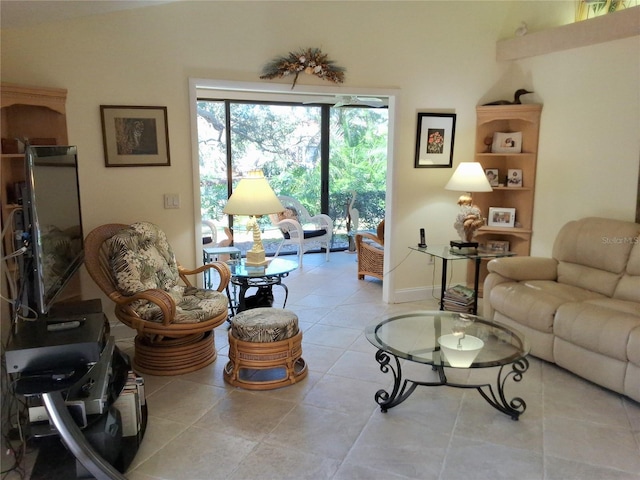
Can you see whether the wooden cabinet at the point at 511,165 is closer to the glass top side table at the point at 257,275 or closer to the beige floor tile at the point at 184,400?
the glass top side table at the point at 257,275

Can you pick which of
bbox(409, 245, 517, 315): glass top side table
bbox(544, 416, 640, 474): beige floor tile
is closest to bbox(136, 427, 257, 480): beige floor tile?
bbox(544, 416, 640, 474): beige floor tile

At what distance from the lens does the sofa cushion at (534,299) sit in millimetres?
3408

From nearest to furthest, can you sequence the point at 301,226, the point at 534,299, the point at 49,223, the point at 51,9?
the point at 49,223 < the point at 51,9 < the point at 534,299 < the point at 301,226

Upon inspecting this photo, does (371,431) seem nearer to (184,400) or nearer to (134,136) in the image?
(184,400)

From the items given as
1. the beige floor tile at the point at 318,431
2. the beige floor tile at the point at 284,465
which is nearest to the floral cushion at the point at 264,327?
the beige floor tile at the point at 318,431

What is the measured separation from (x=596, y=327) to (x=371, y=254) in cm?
286

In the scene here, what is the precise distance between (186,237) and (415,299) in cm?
236

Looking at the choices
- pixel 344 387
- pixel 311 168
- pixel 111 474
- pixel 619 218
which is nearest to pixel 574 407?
Result: pixel 344 387

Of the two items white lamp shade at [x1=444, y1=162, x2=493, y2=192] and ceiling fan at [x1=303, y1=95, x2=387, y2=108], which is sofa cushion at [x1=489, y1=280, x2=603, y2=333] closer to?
white lamp shade at [x1=444, y1=162, x2=493, y2=192]

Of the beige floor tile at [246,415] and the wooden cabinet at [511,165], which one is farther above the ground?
the wooden cabinet at [511,165]

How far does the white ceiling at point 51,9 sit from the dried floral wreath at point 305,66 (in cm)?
93

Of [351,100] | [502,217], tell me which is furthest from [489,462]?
[351,100]

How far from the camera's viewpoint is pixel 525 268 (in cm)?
390

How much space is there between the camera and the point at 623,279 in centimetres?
351
